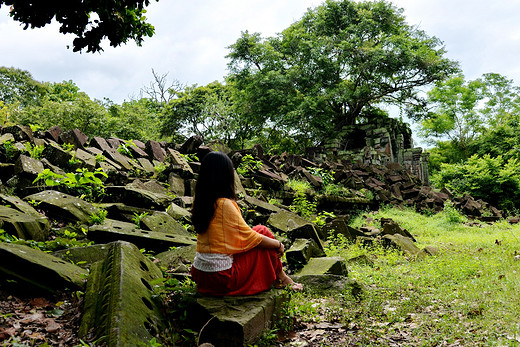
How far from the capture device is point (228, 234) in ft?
9.49

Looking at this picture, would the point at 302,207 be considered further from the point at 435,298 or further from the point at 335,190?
the point at 435,298

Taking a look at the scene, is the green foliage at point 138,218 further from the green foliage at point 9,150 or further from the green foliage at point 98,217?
the green foliage at point 9,150

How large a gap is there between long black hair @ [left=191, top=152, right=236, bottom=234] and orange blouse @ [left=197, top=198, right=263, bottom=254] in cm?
6

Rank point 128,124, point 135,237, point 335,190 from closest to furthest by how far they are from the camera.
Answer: point 135,237 → point 335,190 → point 128,124

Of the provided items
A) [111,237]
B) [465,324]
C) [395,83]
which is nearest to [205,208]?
[111,237]

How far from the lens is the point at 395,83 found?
66.8 ft

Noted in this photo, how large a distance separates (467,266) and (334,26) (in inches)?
814

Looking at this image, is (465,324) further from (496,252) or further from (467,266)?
(496,252)

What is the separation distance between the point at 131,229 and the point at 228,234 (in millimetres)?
2155

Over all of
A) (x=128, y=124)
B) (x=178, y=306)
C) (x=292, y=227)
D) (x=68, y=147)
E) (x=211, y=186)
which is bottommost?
(x=178, y=306)

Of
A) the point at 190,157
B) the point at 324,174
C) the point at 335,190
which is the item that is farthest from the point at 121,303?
the point at 324,174

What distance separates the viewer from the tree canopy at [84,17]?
228 cm

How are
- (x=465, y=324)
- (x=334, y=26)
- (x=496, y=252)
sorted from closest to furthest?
(x=465, y=324)
(x=496, y=252)
(x=334, y=26)

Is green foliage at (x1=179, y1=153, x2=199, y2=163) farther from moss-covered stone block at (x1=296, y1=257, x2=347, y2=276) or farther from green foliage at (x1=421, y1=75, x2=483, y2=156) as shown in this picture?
green foliage at (x1=421, y1=75, x2=483, y2=156)
